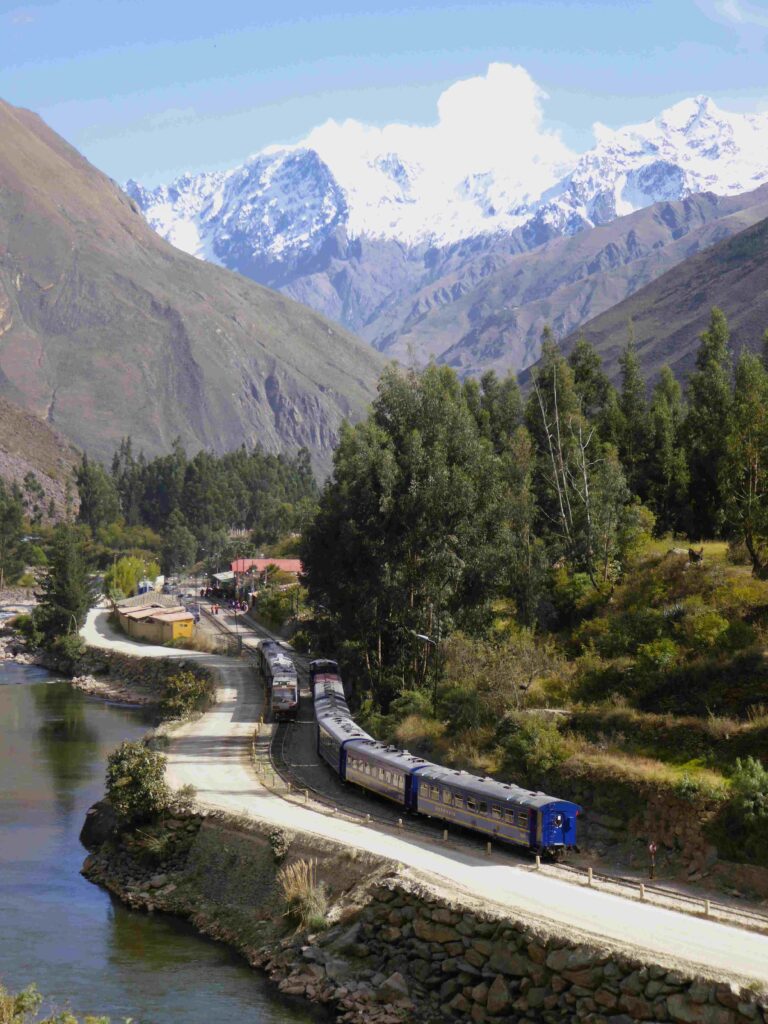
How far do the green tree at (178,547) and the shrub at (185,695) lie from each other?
330 feet

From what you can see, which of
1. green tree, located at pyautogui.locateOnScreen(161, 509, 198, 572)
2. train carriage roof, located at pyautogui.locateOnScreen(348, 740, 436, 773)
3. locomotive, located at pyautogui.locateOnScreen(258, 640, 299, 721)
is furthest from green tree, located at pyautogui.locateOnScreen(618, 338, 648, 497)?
green tree, located at pyautogui.locateOnScreen(161, 509, 198, 572)

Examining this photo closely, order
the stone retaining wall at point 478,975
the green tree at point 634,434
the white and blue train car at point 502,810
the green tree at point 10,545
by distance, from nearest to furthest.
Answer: the stone retaining wall at point 478,975 < the white and blue train car at point 502,810 < the green tree at point 634,434 < the green tree at point 10,545

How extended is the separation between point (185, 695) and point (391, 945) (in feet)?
139

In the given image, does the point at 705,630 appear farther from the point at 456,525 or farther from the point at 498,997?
the point at 498,997

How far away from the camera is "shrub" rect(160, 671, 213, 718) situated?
68750mm

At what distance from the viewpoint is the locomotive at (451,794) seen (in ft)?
114

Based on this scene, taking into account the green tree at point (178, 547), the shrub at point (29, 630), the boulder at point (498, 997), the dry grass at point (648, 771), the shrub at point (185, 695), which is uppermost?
the green tree at point (178, 547)

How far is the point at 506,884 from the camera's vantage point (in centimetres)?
3244

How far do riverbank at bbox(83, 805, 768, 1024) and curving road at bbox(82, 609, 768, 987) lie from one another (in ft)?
1.95

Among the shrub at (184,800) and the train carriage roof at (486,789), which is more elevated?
the train carriage roof at (486,789)

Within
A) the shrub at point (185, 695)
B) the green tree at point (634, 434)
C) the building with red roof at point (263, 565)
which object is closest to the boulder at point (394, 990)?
the shrub at point (185, 695)

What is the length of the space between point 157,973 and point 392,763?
1122 centimetres

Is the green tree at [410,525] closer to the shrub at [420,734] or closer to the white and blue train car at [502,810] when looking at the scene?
the shrub at [420,734]

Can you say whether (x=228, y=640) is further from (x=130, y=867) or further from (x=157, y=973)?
(x=157, y=973)
